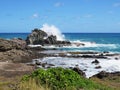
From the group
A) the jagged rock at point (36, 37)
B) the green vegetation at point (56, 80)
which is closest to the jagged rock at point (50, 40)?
the jagged rock at point (36, 37)

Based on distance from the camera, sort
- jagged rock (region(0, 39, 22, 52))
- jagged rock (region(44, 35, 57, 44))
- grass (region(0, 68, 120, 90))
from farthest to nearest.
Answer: jagged rock (region(44, 35, 57, 44)), jagged rock (region(0, 39, 22, 52)), grass (region(0, 68, 120, 90))

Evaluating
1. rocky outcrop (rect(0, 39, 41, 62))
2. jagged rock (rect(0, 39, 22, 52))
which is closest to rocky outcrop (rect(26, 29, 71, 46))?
jagged rock (rect(0, 39, 22, 52))

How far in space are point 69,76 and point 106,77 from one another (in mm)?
15206

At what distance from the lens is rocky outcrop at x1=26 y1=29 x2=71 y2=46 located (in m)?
89.8

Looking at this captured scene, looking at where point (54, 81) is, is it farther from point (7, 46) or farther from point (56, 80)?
point (7, 46)

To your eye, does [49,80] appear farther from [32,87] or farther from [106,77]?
[106,77]

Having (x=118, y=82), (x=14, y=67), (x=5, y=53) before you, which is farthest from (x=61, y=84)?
(x=5, y=53)

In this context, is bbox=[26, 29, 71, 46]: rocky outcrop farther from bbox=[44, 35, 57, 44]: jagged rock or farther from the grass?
the grass

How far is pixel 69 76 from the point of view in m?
14.8

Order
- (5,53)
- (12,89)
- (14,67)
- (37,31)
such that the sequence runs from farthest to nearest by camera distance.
Result: 1. (37,31)
2. (5,53)
3. (14,67)
4. (12,89)

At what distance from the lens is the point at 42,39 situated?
91875mm

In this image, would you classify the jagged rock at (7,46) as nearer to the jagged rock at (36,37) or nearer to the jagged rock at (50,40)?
the jagged rock at (50,40)

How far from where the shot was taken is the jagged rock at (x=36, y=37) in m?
91.6

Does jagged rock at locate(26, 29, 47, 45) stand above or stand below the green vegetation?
above
